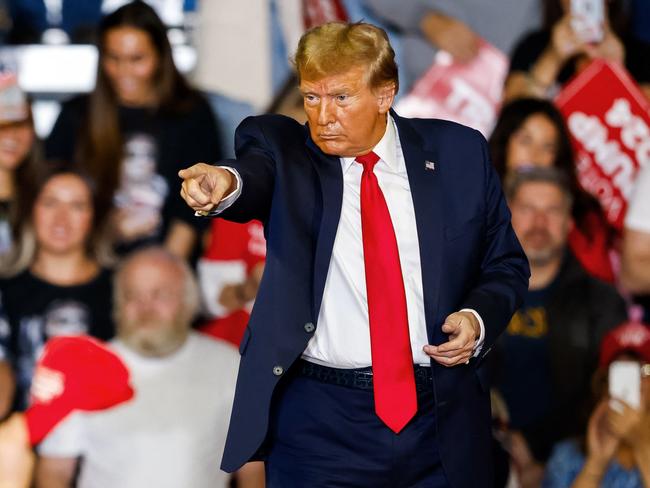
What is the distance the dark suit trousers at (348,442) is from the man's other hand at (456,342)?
166 mm

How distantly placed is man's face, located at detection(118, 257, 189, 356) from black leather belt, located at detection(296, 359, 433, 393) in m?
2.00

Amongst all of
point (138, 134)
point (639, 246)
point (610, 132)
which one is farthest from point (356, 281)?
point (610, 132)

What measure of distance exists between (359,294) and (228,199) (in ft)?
1.22

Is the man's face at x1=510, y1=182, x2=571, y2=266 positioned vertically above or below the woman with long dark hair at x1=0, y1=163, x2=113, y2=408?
above

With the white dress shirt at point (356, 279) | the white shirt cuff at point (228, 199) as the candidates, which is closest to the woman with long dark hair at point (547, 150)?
the white dress shirt at point (356, 279)

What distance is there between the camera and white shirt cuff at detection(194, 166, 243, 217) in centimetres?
243

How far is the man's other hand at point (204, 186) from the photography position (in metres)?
2.33

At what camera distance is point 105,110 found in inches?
206

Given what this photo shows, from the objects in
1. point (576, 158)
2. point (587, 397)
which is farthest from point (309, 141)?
point (576, 158)

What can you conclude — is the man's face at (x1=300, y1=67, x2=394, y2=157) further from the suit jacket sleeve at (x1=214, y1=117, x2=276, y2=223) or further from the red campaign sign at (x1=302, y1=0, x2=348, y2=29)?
the red campaign sign at (x1=302, y1=0, x2=348, y2=29)

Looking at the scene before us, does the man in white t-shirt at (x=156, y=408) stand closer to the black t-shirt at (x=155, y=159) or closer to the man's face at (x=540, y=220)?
Result: the black t-shirt at (x=155, y=159)

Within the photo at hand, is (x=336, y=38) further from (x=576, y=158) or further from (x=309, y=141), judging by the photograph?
(x=576, y=158)

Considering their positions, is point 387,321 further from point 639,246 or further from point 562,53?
point 562,53

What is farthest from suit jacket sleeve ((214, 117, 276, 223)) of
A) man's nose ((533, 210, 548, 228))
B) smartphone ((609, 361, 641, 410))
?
man's nose ((533, 210, 548, 228))
